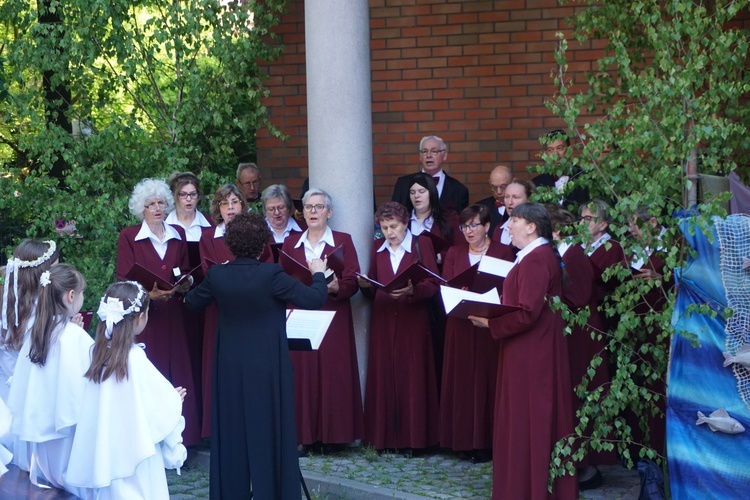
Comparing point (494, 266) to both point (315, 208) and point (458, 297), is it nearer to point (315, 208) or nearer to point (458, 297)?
point (458, 297)

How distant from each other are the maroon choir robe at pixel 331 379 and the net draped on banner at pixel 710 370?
2849 mm

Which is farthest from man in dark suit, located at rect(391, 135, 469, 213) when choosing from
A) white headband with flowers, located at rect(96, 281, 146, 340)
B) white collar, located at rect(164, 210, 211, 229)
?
white headband with flowers, located at rect(96, 281, 146, 340)

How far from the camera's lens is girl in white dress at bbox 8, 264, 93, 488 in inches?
238

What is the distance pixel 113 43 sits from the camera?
368 inches

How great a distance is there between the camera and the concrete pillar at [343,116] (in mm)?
8445

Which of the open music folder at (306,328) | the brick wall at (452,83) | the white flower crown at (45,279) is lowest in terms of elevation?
the open music folder at (306,328)

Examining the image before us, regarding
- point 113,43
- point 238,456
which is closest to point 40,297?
point 238,456

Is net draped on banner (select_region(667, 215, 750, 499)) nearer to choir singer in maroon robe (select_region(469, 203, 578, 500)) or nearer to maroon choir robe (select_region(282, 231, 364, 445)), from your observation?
choir singer in maroon robe (select_region(469, 203, 578, 500))

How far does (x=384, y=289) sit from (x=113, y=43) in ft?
11.9

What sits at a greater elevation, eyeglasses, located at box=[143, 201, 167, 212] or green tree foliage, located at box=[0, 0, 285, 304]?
green tree foliage, located at box=[0, 0, 285, 304]

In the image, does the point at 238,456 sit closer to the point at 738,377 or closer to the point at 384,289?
the point at 384,289

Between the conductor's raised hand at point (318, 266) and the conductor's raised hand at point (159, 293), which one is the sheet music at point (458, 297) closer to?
the conductor's raised hand at point (318, 266)

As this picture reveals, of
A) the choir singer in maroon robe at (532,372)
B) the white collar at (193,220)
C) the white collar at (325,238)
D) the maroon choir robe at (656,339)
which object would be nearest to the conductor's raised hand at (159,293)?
the white collar at (193,220)

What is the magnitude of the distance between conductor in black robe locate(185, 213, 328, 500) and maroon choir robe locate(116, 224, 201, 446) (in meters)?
1.82
